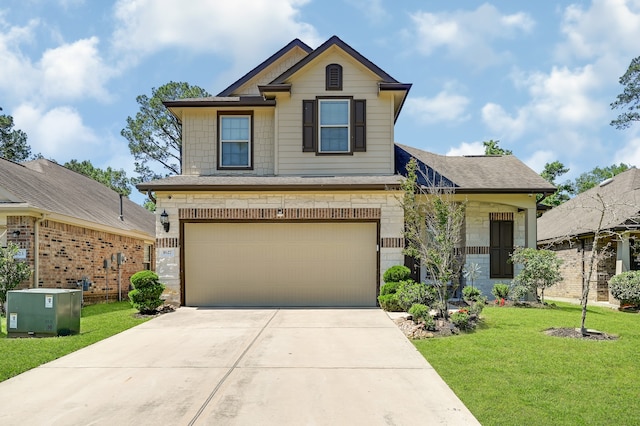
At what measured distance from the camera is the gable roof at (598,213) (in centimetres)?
1627

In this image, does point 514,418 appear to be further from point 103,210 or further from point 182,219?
point 103,210

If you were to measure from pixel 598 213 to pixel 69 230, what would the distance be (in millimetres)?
18582

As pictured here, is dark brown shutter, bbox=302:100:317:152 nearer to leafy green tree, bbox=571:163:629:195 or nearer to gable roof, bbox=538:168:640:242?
gable roof, bbox=538:168:640:242

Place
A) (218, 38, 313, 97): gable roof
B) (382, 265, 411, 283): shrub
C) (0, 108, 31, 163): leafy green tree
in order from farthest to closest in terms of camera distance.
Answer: (0, 108, 31, 163): leafy green tree < (218, 38, 313, 97): gable roof < (382, 265, 411, 283): shrub

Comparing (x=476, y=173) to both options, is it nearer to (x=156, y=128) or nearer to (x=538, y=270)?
(x=538, y=270)

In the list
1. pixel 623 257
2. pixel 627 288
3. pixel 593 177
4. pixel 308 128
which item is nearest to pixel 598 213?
pixel 623 257

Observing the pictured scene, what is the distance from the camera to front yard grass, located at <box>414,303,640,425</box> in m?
5.23

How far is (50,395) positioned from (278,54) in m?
13.2

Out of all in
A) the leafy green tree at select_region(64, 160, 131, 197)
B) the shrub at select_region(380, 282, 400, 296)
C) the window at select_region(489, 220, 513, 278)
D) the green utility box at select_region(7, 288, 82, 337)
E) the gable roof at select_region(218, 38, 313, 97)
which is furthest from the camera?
the leafy green tree at select_region(64, 160, 131, 197)

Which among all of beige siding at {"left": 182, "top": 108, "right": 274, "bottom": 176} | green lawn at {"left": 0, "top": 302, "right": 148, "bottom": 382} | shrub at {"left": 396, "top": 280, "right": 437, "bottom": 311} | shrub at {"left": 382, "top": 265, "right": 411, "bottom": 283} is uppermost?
beige siding at {"left": 182, "top": 108, "right": 274, "bottom": 176}

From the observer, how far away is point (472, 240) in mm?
15641

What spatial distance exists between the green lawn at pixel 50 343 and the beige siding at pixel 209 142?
16.0 feet

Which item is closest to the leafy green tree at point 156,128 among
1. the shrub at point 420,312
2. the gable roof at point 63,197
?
the gable roof at point 63,197

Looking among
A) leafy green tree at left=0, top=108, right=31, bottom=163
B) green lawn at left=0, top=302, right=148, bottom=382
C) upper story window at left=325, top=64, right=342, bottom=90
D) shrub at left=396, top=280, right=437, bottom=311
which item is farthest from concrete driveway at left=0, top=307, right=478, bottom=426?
leafy green tree at left=0, top=108, right=31, bottom=163
